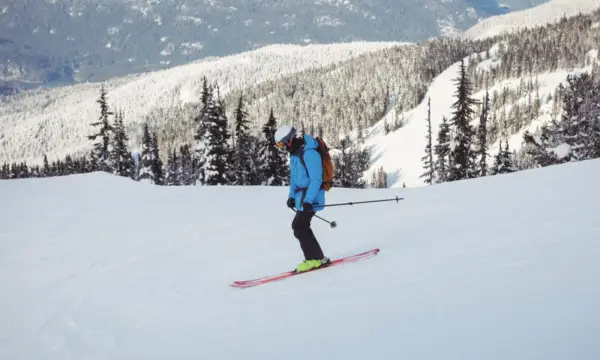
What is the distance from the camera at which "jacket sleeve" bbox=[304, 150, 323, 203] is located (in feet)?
24.0

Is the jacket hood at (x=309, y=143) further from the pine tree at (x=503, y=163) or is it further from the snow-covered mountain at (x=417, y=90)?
the snow-covered mountain at (x=417, y=90)

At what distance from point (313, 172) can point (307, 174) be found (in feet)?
0.75

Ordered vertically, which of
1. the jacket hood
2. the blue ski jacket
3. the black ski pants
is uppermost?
the jacket hood

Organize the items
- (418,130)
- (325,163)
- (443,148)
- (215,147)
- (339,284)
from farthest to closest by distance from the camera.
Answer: (418,130)
(443,148)
(215,147)
(325,163)
(339,284)

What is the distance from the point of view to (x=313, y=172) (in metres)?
7.35

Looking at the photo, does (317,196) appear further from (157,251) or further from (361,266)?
(157,251)

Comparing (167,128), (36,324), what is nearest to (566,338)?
(36,324)

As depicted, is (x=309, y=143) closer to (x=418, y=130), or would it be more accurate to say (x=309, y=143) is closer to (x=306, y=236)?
(x=306, y=236)

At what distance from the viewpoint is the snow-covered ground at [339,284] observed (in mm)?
4797

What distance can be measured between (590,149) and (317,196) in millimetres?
31028

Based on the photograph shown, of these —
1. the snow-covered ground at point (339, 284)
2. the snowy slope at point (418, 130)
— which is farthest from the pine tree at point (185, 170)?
the snow-covered ground at point (339, 284)

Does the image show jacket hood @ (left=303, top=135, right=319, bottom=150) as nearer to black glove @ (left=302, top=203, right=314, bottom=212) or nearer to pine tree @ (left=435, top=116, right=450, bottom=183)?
black glove @ (left=302, top=203, right=314, bottom=212)

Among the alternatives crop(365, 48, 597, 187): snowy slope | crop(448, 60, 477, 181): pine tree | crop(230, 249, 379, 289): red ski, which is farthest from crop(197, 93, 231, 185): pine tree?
crop(365, 48, 597, 187): snowy slope

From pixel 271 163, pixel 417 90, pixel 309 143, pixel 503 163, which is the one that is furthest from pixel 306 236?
pixel 417 90
